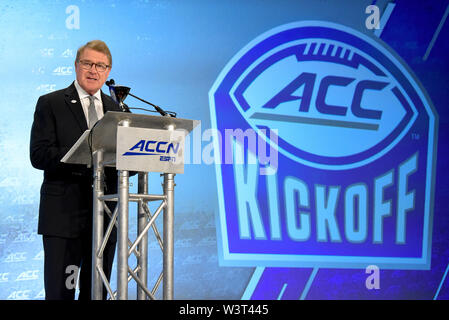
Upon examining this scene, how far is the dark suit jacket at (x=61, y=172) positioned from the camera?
7.81ft

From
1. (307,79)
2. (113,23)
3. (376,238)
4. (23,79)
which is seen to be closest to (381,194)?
(376,238)

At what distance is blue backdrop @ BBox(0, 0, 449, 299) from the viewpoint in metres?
3.59

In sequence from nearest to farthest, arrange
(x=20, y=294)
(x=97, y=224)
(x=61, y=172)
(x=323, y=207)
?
(x=97, y=224) < (x=61, y=172) < (x=20, y=294) < (x=323, y=207)

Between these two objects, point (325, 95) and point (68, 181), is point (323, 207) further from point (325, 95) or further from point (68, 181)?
point (68, 181)

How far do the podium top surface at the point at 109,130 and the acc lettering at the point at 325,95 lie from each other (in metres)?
1.92

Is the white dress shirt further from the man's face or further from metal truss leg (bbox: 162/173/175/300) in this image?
metal truss leg (bbox: 162/173/175/300)

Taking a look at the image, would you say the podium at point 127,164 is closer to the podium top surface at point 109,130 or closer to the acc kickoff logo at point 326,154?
the podium top surface at point 109,130

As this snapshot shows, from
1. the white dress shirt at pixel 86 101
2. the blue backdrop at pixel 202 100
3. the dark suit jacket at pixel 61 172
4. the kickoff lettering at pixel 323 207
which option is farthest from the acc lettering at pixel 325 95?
the dark suit jacket at pixel 61 172

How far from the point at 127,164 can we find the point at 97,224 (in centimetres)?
30

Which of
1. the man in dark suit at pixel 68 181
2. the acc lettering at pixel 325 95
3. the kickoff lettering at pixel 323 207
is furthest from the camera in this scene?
the acc lettering at pixel 325 95

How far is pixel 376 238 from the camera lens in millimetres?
4199

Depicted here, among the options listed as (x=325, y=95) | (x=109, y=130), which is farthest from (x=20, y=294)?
(x=325, y=95)

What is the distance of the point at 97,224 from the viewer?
222 cm

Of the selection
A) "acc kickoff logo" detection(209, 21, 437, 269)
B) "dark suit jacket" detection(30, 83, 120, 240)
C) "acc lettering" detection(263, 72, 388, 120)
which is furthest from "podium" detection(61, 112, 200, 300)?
"acc lettering" detection(263, 72, 388, 120)
